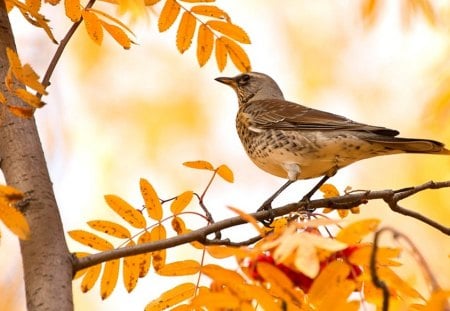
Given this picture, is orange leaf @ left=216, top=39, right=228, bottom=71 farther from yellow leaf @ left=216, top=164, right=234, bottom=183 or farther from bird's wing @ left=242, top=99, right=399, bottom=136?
bird's wing @ left=242, top=99, right=399, bottom=136

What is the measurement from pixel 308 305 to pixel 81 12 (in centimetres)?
126

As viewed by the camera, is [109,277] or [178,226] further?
[178,226]

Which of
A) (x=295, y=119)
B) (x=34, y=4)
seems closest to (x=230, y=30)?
(x=34, y=4)

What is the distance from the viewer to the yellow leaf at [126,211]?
2617mm

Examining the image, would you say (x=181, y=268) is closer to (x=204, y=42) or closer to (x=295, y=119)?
(x=204, y=42)

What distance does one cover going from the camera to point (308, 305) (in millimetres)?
2146

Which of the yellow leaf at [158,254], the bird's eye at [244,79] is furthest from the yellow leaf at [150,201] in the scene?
the bird's eye at [244,79]

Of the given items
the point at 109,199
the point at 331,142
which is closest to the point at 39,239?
the point at 109,199

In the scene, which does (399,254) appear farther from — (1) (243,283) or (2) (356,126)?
(2) (356,126)

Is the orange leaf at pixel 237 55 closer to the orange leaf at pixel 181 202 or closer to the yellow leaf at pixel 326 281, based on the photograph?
the orange leaf at pixel 181 202

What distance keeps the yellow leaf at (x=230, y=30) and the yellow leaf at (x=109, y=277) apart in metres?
0.99

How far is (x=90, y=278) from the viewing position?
101 inches

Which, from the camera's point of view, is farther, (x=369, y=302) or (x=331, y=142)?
(x=331, y=142)

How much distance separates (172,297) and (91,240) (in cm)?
33
